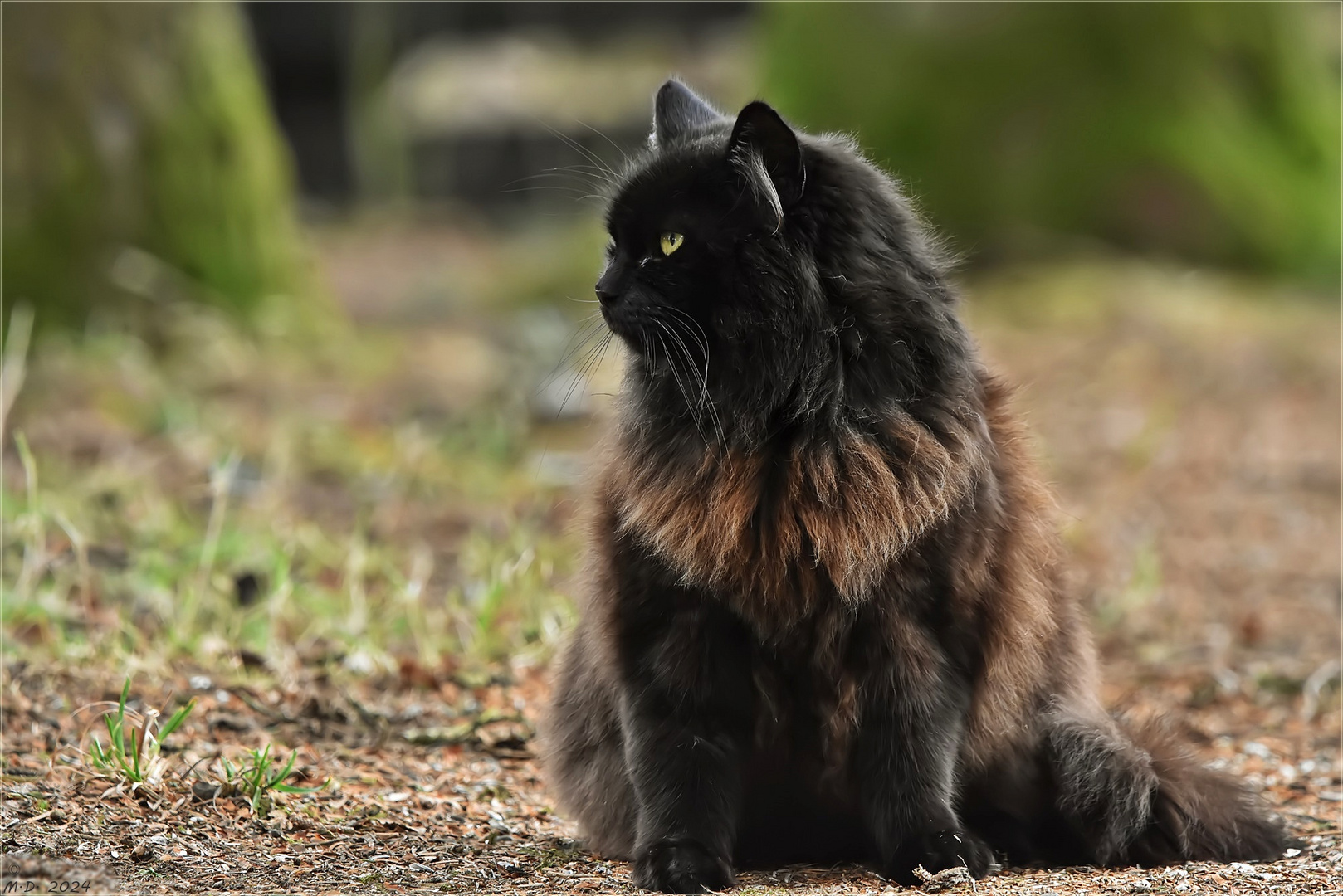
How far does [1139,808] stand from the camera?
2.78 m

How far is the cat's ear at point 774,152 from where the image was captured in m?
2.55

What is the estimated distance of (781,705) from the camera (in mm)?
2576

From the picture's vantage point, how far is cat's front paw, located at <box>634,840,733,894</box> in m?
2.46

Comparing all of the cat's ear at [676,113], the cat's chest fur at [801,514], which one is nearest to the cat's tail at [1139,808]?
the cat's chest fur at [801,514]

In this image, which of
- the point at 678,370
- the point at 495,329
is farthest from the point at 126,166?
the point at 678,370

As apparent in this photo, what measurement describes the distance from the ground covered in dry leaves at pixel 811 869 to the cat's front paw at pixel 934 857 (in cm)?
4

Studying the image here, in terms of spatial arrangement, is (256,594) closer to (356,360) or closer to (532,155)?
(356,360)

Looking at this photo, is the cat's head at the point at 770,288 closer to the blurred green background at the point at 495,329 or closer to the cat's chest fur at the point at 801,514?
the cat's chest fur at the point at 801,514

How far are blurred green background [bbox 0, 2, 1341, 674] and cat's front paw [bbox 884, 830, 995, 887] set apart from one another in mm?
1347

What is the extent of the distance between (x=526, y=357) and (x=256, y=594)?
3393 mm

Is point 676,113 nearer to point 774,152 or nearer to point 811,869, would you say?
point 774,152

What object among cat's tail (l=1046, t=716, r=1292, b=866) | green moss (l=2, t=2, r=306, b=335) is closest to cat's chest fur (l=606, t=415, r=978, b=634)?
cat's tail (l=1046, t=716, r=1292, b=866)

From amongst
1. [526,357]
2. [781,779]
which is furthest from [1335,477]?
[781,779]

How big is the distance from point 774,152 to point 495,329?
7.28m
